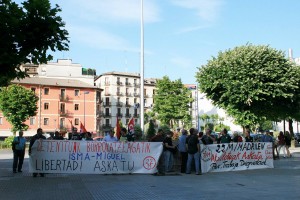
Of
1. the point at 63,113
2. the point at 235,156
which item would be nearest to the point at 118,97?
the point at 63,113

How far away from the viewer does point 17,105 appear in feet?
197

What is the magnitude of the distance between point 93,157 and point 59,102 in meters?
73.9

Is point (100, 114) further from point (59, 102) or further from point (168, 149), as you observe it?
point (168, 149)

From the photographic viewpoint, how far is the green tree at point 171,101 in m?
80.8

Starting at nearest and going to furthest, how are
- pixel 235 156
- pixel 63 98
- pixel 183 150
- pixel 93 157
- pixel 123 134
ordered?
pixel 93 157 → pixel 183 150 → pixel 235 156 → pixel 123 134 → pixel 63 98

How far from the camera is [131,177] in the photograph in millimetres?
15000

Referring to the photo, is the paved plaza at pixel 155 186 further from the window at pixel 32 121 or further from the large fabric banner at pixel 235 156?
the window at pixel 32 121

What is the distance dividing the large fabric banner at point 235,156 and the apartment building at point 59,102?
65.6 meters

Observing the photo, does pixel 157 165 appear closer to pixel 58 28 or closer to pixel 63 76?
pixel 58 28

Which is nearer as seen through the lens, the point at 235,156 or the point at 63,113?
the point at 235,156

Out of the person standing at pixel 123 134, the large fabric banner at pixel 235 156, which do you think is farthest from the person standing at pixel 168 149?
the person standing at pixel 123 134

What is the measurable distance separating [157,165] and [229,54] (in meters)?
19.6

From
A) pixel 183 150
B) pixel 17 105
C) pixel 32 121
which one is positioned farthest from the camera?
pixel 32 121

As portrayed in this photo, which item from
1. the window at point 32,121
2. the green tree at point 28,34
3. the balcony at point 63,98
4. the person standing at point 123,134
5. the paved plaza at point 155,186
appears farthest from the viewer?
the balcony at point 63,98
